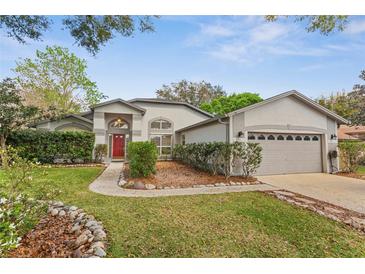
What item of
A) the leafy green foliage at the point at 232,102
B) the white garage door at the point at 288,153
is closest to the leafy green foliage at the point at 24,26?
the white garage door at the point at 288,153

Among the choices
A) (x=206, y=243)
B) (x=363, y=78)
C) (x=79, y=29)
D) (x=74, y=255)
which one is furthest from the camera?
(x=363, y=78)

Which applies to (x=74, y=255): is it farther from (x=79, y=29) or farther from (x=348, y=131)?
(x=348, y=131)

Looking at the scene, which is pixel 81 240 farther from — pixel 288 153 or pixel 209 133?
pixel 288 153

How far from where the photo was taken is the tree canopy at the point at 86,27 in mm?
4199

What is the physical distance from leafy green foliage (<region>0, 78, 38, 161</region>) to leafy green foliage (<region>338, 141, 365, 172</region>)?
607 inches

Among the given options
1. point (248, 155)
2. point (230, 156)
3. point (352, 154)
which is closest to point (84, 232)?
point (230, 156)

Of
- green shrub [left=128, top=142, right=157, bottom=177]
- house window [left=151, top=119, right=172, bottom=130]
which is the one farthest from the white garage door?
house window [left=151, top=119, right=172, bottom=130]

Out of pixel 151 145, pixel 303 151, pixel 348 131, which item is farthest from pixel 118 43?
pixel 348 131

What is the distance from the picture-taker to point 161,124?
1510 centimetres

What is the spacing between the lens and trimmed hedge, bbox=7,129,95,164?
34.9 feet

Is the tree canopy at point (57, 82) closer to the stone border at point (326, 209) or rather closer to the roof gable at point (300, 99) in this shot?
the roof gable at point (300, 99)

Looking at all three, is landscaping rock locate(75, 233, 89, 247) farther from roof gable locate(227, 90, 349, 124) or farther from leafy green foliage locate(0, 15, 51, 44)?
roof gable locate(227, 90, 349, 124)

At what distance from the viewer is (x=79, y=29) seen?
4879mm
